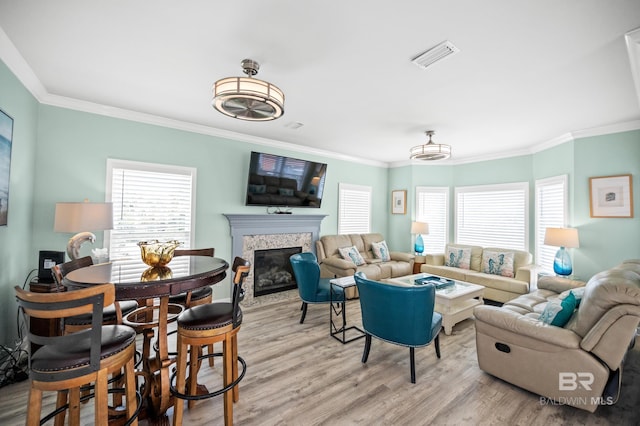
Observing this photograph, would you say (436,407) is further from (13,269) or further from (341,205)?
(341,205)

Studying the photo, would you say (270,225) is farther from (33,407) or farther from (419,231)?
(33,407)

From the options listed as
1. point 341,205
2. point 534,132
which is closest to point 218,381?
point 341,205

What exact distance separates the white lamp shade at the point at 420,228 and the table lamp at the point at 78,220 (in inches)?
212

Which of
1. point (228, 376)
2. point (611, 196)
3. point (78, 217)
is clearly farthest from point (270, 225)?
point (611, 196)

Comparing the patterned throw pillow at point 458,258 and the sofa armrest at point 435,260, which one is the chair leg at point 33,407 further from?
the patterned throw pillow at point 458,258

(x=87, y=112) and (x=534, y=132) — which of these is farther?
(x=534, y=132)

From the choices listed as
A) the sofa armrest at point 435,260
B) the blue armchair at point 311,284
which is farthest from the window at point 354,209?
the blue armchair at point 311,284

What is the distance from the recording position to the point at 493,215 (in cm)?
570

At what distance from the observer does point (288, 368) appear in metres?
2.60

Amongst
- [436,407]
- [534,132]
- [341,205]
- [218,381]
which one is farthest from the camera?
[341,205]

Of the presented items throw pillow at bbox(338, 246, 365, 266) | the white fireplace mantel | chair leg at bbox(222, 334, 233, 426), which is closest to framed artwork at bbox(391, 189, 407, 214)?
throw pillow at bbox(338, 246, 365, 266)

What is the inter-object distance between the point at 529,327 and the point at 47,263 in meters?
4.30

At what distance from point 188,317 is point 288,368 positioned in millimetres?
1238

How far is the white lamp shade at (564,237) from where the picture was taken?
157 inches
